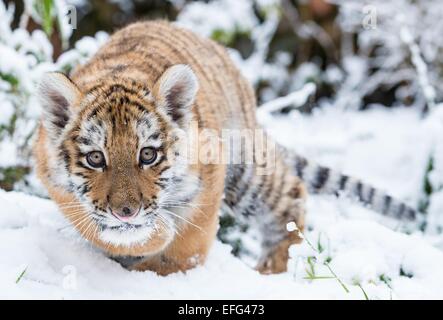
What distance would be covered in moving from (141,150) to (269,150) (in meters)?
1.56

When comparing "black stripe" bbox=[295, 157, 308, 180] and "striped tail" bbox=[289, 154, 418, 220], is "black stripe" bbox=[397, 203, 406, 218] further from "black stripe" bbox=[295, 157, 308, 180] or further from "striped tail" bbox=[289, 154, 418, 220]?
"black stripe" bbox=[295, 157, 308, 180]

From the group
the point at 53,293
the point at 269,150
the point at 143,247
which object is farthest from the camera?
the point at 269,150

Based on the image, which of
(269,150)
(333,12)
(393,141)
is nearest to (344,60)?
(333,12)

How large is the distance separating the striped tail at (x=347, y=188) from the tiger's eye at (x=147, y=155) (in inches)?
68.9

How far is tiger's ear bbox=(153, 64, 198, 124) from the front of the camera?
314 cm

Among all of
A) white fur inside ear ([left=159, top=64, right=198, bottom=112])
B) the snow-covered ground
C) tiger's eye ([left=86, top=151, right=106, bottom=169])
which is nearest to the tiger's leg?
the snow-covered ground

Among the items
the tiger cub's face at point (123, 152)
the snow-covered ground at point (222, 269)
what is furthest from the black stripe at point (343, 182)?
the tiger cub's face at point (123, 152)

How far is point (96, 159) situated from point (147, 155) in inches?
8.0

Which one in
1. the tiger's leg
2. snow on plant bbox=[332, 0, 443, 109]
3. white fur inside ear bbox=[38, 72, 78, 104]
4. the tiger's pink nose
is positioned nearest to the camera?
the tiger's pink nose

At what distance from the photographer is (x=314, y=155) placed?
606 centimetres

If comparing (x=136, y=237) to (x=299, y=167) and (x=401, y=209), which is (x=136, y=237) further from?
(x=401, y=209)

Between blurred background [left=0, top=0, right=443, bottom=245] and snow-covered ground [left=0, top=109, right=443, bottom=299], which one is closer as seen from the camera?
snow-covered ground [left=0, top=109, right=443, bottom=299]

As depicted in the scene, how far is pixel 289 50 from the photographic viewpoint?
32.2ft
